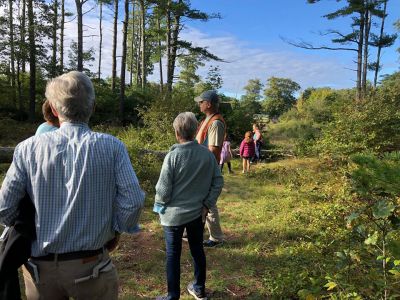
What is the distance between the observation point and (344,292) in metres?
2.90

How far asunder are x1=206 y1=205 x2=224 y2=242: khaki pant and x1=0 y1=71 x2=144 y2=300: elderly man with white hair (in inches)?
129

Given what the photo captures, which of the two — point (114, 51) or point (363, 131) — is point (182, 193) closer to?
point (363, 131)

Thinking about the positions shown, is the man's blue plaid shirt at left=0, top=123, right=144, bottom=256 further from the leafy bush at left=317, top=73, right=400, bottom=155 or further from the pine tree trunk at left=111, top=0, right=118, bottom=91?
the pine tree trunk at left=111, top=0, right=118, bottom=91

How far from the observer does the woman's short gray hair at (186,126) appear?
3.35 meters

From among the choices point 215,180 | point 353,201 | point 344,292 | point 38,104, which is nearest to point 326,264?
point 344,292

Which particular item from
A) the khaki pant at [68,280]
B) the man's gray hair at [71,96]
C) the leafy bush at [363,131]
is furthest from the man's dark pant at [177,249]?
the leafy bush at [363,131]

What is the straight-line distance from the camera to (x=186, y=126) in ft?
11.0

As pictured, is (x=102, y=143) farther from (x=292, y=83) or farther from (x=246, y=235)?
(x=292, y=83)

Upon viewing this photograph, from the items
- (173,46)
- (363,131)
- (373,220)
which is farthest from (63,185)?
(173,46)

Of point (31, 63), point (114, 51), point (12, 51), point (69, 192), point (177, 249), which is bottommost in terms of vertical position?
point (177, 249)

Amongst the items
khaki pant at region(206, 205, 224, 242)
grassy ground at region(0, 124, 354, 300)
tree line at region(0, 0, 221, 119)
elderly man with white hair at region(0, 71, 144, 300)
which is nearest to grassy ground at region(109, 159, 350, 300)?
grassy ground at region(0, 124, 354, 300)

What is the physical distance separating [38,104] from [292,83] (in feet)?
227

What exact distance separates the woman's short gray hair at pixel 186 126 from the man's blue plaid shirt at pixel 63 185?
5.14ft

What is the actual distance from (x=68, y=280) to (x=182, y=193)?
167cm
